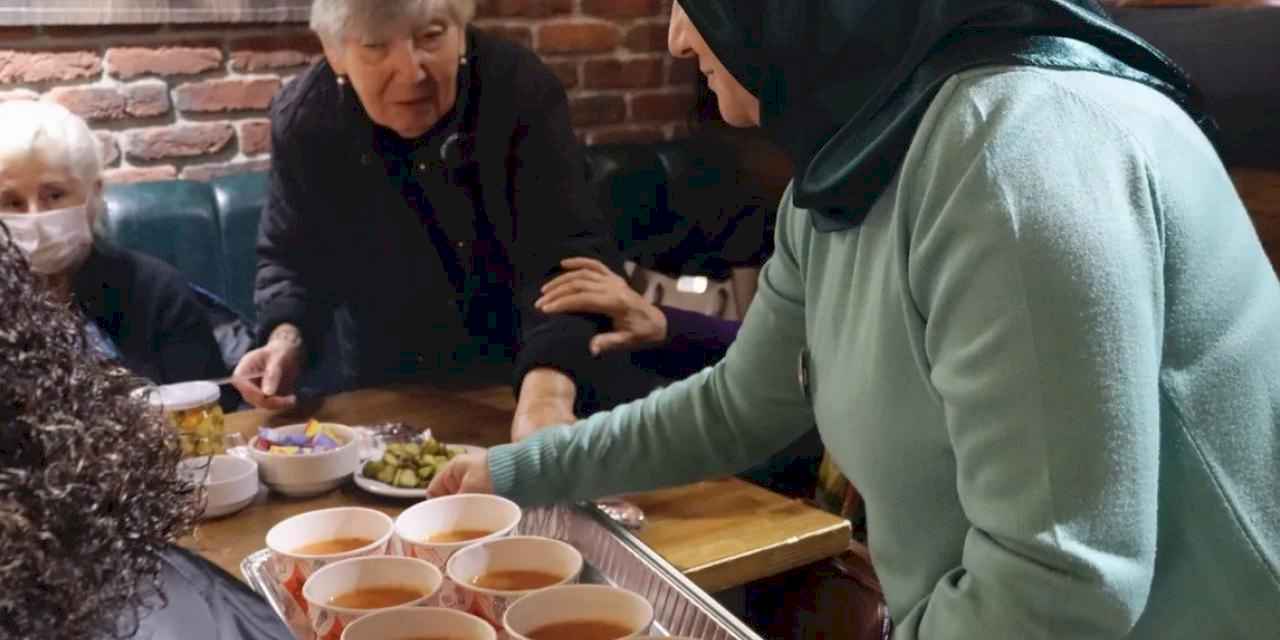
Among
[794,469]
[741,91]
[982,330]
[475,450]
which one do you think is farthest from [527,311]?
[982,330]

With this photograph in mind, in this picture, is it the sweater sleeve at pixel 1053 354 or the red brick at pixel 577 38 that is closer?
the sweater sleeve at pixel 1053 354

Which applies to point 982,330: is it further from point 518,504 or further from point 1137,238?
point 518,504

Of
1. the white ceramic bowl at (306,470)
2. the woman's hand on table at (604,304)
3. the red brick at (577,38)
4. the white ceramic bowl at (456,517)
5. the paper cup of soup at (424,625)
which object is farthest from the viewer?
the red brick at (577,38)

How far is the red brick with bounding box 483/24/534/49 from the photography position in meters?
3.21

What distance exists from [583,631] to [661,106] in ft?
9.25

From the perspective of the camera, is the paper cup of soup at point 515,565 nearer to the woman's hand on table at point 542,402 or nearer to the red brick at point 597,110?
the woman's hand on table at point 542,402

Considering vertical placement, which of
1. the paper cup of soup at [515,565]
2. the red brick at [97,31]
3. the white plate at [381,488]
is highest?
the red brick at [97,31]

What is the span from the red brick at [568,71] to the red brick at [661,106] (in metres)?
0.23

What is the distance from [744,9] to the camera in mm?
882

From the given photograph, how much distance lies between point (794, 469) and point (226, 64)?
1626 millimetres

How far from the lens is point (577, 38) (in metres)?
3.36

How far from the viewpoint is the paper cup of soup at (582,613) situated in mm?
932

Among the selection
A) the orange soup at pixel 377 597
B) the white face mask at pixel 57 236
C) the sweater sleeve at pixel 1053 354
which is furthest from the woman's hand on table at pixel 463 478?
the white face mask at pixel 57 236

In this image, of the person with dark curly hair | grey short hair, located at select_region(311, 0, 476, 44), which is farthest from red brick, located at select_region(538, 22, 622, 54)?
the person with dark curly hair
